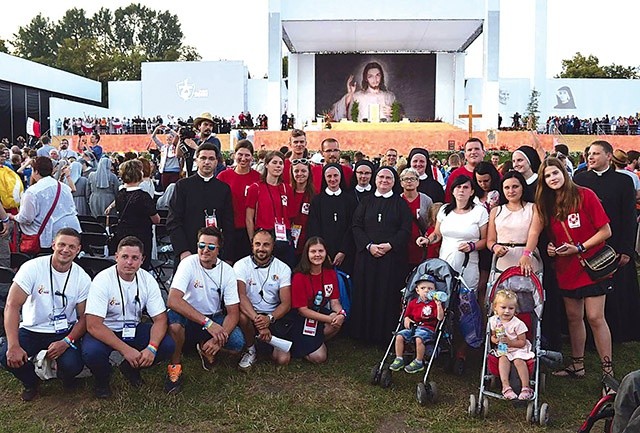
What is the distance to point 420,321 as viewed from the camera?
4.69 m

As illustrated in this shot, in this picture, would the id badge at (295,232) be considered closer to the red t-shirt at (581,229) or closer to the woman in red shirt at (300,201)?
the woman in red shirt at (300,201)

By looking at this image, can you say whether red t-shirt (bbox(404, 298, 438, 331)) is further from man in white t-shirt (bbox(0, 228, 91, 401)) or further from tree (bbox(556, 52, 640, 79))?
tree (bbox(556, 52, 640, 79))

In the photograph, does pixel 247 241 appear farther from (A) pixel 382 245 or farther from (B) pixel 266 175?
(A) pixel 382 245

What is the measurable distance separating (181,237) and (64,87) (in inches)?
1531

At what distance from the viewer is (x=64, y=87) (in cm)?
4044

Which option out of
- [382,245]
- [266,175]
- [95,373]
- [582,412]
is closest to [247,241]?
[266,175]

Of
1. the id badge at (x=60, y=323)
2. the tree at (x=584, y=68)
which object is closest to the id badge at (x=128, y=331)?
the id badge at (x=60, y=323)

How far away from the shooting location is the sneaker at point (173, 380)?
4.43m

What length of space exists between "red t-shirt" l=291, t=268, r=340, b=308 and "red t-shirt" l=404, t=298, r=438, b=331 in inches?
29.3

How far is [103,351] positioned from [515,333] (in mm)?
2701

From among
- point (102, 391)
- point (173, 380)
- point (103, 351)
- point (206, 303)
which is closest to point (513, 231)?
point (206, 303)

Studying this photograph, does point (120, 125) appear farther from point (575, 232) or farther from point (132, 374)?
point (575, 232)

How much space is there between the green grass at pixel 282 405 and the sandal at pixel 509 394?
0.15m

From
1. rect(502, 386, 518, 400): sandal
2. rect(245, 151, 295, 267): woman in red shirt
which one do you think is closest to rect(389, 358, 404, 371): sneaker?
rect(502, 386, 518, 400): sandal
